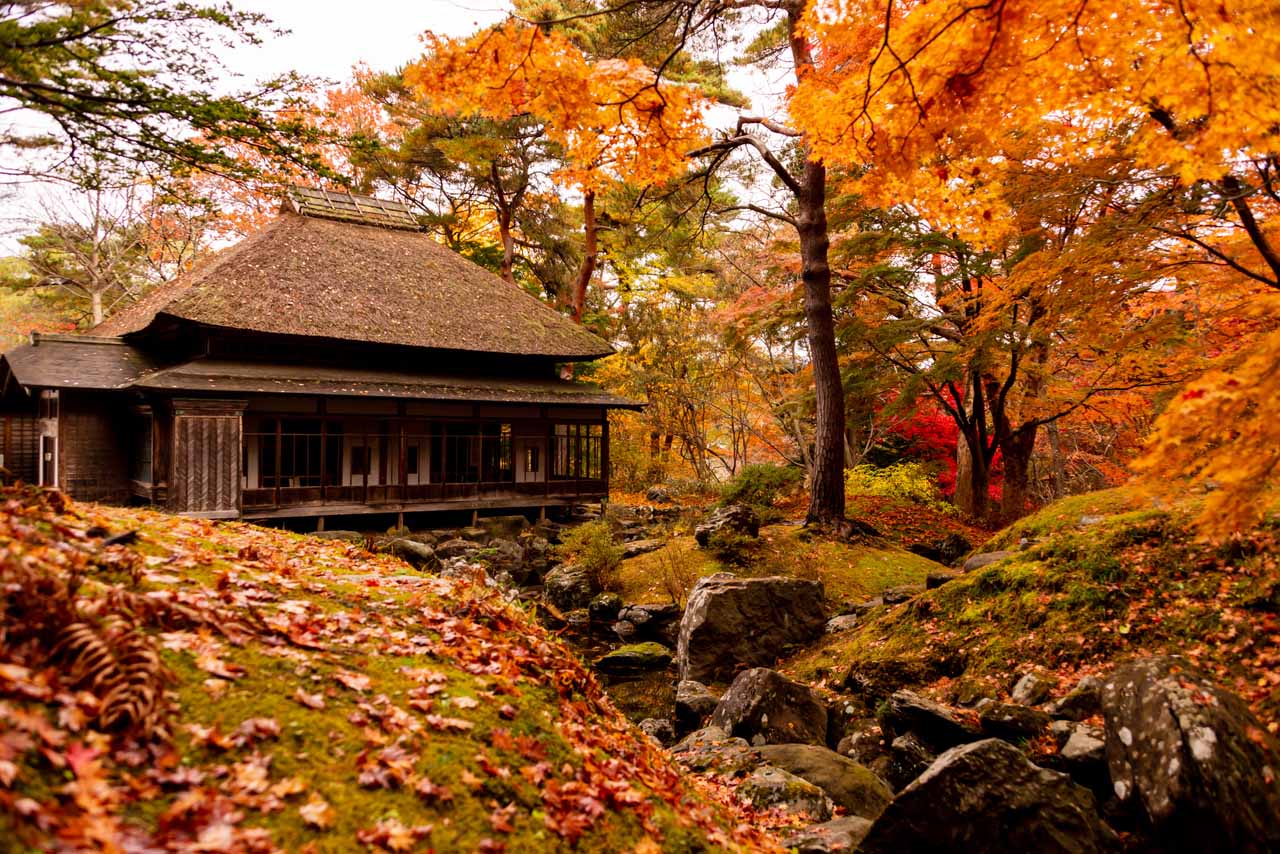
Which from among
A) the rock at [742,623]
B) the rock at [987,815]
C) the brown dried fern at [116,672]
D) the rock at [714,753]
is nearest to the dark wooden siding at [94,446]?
the rock at [742,623]

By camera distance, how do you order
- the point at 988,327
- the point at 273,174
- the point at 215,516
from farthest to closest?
1. the point at 215,516
2. the point at 988,327
3. the point at 273,174

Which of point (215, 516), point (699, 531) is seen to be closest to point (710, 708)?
point (699, 531)

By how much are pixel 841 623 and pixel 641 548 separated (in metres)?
5.85

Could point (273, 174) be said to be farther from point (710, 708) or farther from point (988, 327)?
point (988, 327)

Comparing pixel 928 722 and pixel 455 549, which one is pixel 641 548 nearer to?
pixel 455 549

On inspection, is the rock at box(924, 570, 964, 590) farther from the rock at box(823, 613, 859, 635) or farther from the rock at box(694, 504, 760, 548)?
the rock at box(694, 504, 760, 548)

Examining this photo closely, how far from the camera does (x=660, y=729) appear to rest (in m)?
6.87

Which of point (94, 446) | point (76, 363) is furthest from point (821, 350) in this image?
point (94, 446)

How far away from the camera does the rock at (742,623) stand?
8336 mm

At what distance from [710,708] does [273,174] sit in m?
7.64

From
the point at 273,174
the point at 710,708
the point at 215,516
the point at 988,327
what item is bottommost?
the point at 710,708

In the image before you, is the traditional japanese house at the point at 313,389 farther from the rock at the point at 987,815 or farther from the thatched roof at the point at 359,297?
the rock at the point at 987,815

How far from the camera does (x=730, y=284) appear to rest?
23922 mm

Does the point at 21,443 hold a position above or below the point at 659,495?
above
